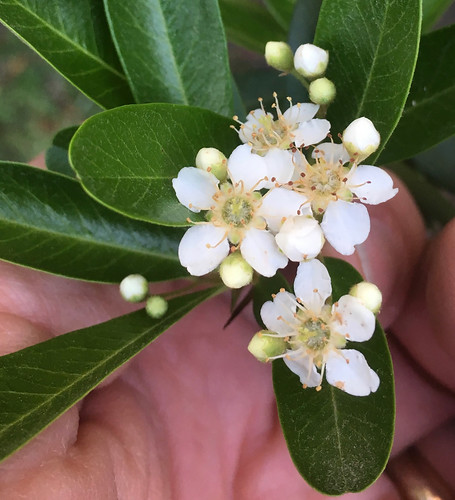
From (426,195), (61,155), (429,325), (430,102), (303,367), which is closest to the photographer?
(303,367)

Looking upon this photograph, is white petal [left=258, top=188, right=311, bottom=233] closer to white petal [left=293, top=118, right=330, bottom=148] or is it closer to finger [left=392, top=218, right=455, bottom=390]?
white petal [left=293, top=118, right=330, bottom=148]

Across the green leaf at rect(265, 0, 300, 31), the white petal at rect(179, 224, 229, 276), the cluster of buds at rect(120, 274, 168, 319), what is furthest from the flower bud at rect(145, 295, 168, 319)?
the green leaf at rect(265, 0, 300, 31)

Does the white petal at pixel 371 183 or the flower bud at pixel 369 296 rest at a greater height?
the white petal at pixel 371 183

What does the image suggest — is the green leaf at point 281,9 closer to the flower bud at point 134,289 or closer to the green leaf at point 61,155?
the green leaf at point 61,155

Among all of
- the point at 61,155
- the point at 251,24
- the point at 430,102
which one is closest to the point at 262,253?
the point at 430,102

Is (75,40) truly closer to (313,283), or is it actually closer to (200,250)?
(200,250)

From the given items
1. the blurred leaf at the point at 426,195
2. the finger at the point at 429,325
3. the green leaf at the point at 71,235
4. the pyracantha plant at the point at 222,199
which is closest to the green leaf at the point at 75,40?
the pyracantha plant at the point at 222,199
